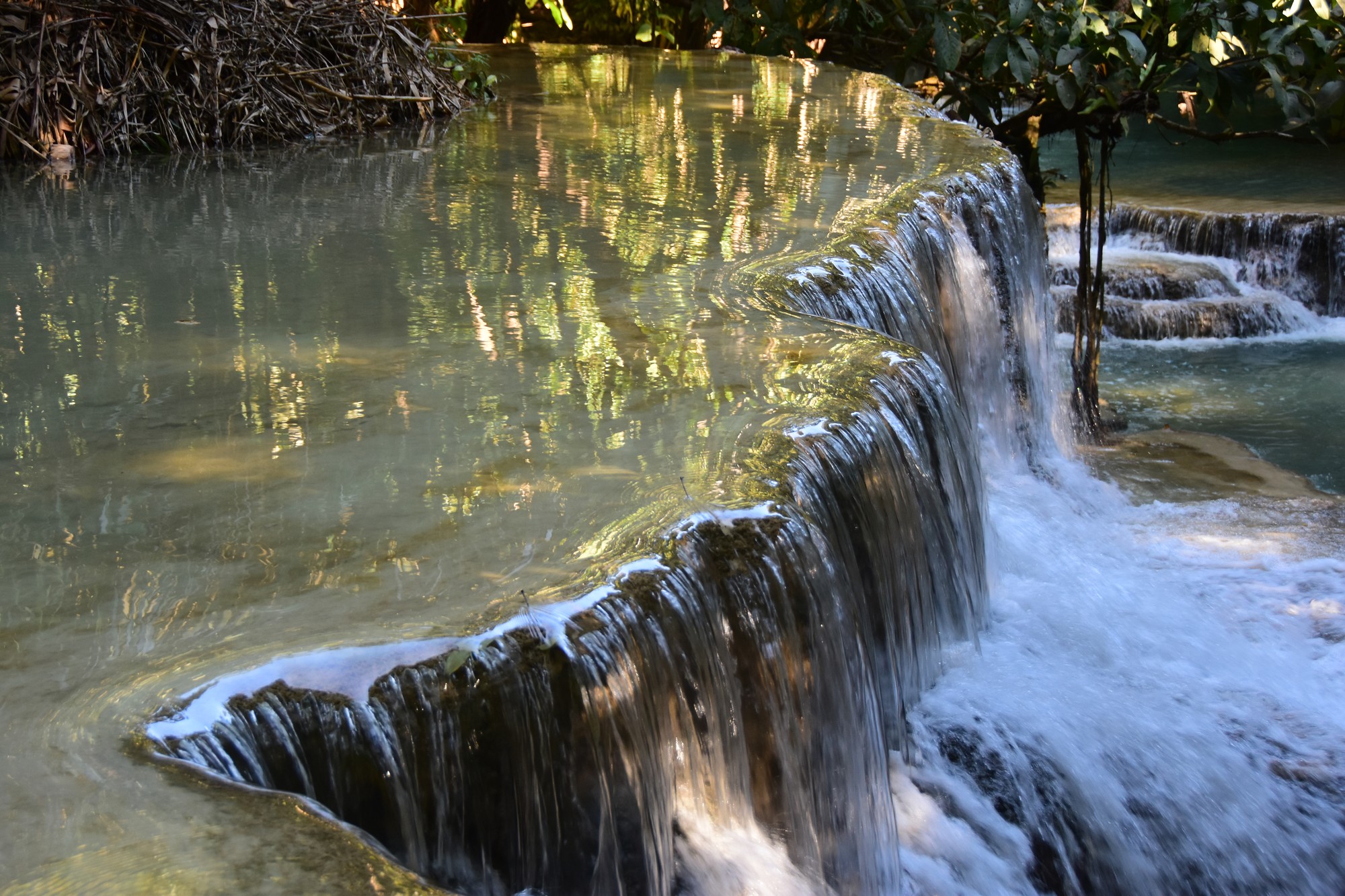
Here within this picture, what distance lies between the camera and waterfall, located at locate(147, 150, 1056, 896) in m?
2.05

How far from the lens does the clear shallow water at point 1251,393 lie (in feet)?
27.2

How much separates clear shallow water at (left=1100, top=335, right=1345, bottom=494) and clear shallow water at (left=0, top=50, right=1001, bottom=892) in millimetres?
3415

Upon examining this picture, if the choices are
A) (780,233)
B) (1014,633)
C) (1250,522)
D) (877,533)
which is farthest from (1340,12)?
(877,533)

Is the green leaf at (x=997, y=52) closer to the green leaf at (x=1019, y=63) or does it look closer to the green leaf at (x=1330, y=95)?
the green leaf at (x=1019, y=63)

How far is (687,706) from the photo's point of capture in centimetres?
245

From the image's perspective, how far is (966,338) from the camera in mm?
5664

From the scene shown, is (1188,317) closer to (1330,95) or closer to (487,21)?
(1330,95)

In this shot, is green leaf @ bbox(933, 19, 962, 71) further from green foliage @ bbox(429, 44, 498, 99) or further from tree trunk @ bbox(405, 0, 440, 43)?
tree trunk @ bbox(405, 0, 440, 43)

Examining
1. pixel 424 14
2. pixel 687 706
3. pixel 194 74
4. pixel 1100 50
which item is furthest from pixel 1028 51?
pixel 687 706

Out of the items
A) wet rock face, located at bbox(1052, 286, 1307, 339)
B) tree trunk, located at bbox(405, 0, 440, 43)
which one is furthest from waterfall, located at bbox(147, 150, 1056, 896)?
wet rock face, located at bbox(1052, 286, 1307, 339)

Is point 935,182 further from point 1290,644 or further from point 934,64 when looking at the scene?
point 934,64

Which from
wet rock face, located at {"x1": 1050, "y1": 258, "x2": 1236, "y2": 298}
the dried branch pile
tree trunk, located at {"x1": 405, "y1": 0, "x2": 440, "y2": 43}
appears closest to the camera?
the dried branch pile

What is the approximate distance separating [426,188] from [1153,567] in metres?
3.23

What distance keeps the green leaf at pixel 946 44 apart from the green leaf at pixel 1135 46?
3.05ft
